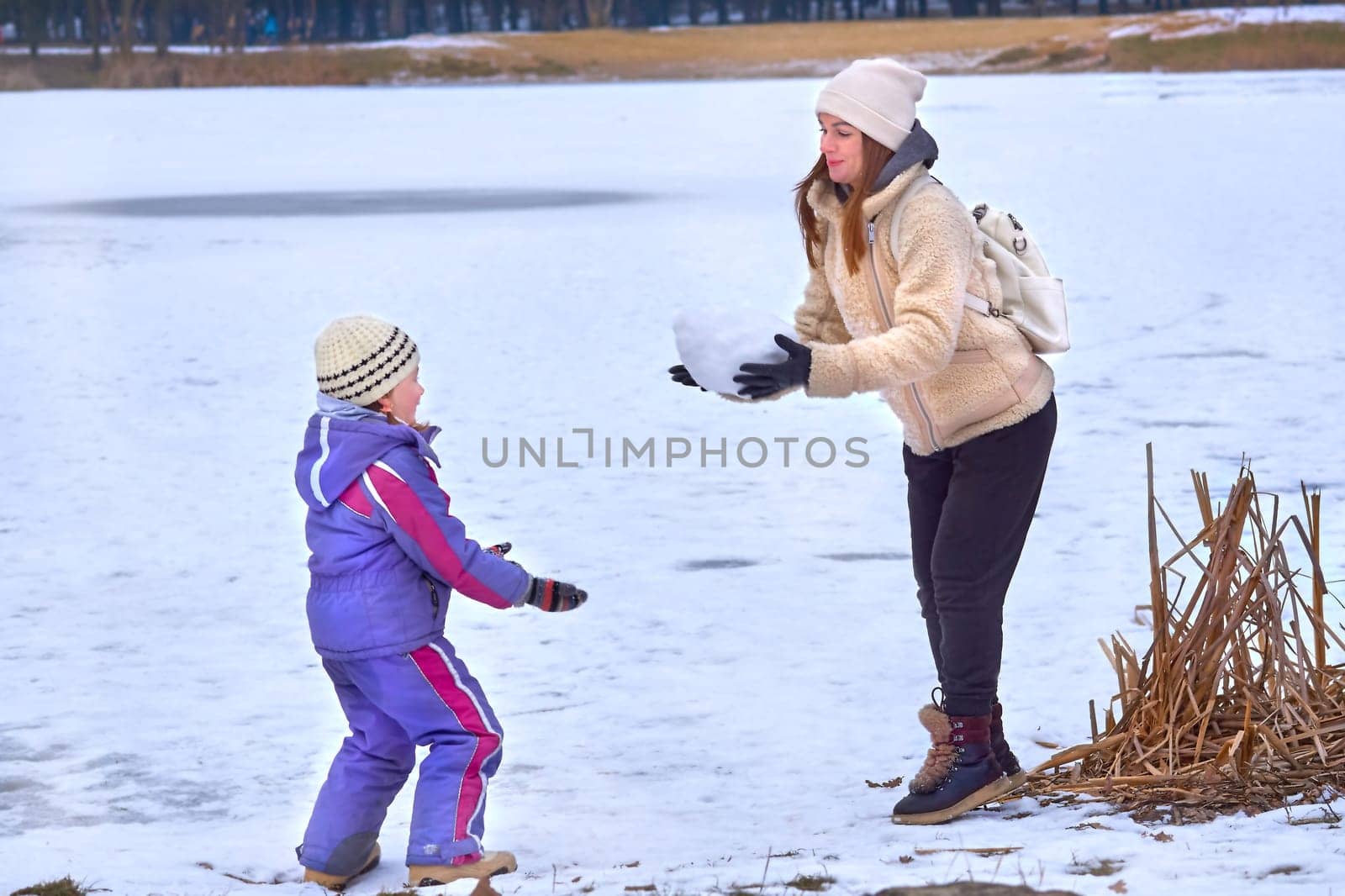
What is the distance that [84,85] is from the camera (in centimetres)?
5122

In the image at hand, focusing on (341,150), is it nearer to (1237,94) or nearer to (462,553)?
(1237,94)

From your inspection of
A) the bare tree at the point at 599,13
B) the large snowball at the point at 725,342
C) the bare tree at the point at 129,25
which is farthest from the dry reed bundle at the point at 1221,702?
the bare tree at the point at 599,13

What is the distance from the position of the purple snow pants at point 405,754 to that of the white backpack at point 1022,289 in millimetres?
1200

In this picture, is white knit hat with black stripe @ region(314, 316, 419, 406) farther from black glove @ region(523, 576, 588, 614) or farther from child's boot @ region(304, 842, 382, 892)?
child's boot @ region(304, 842, 382, 892)

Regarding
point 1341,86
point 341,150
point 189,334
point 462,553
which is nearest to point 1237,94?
point 1341,86

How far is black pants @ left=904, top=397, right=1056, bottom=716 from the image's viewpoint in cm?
328

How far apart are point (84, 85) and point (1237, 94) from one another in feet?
109

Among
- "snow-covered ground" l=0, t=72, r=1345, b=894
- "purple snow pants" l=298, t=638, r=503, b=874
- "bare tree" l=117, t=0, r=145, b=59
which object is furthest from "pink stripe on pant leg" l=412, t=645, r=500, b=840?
"bare tree" l=117, t=0, r=145, b=59

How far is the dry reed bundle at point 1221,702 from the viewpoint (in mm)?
3221

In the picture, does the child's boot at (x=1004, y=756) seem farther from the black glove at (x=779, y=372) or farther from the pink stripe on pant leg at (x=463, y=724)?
the pink stripe on pant leg at (x=463, y=724)

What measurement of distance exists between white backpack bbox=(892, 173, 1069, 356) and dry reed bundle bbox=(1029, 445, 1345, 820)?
0.34 metres

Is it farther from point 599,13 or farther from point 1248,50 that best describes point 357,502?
point 599,13

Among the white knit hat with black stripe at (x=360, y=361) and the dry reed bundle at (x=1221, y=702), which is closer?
the white knit hat with black stripe at (x=360, y=361)

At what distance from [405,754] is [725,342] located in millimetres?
950
